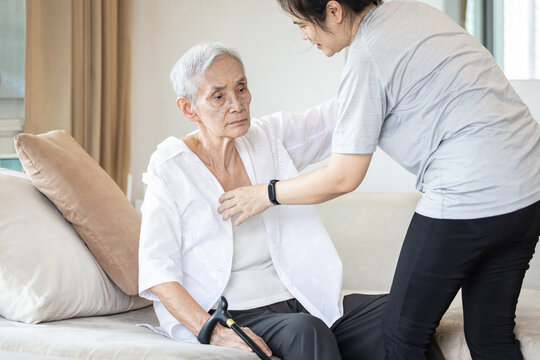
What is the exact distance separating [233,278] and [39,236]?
52 cm

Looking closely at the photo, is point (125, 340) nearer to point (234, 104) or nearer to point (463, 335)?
point (234, 104)

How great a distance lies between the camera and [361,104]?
53.2 inches

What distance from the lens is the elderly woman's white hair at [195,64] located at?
178 centimetres

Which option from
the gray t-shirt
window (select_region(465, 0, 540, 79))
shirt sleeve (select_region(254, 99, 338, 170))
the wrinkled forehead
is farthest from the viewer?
window (select_region(465, 0, 540, 79))

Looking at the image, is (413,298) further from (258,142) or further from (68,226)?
(68,226)

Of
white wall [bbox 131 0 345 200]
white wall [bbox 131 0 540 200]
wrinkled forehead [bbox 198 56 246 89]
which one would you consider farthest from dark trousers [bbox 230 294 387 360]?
white wall [bbox 131 0 345 200]

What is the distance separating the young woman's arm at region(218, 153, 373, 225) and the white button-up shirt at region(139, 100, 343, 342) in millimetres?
85

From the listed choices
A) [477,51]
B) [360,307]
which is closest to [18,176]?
[360,307]

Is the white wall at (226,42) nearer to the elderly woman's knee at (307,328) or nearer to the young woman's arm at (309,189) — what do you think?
the young woman's arm at (309,189)

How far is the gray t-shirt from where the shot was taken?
51.9 inches

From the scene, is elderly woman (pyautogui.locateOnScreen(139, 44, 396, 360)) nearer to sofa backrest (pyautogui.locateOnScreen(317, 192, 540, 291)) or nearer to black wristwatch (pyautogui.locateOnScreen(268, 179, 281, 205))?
black wristwatch (pyautogui.locateOnScreen(268, 179, 281, 205))

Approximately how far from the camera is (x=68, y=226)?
1.88 m

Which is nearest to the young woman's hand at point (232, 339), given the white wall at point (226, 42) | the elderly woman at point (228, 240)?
the elderly woman at point (228, 240)

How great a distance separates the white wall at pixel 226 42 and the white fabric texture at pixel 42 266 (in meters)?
1.70
